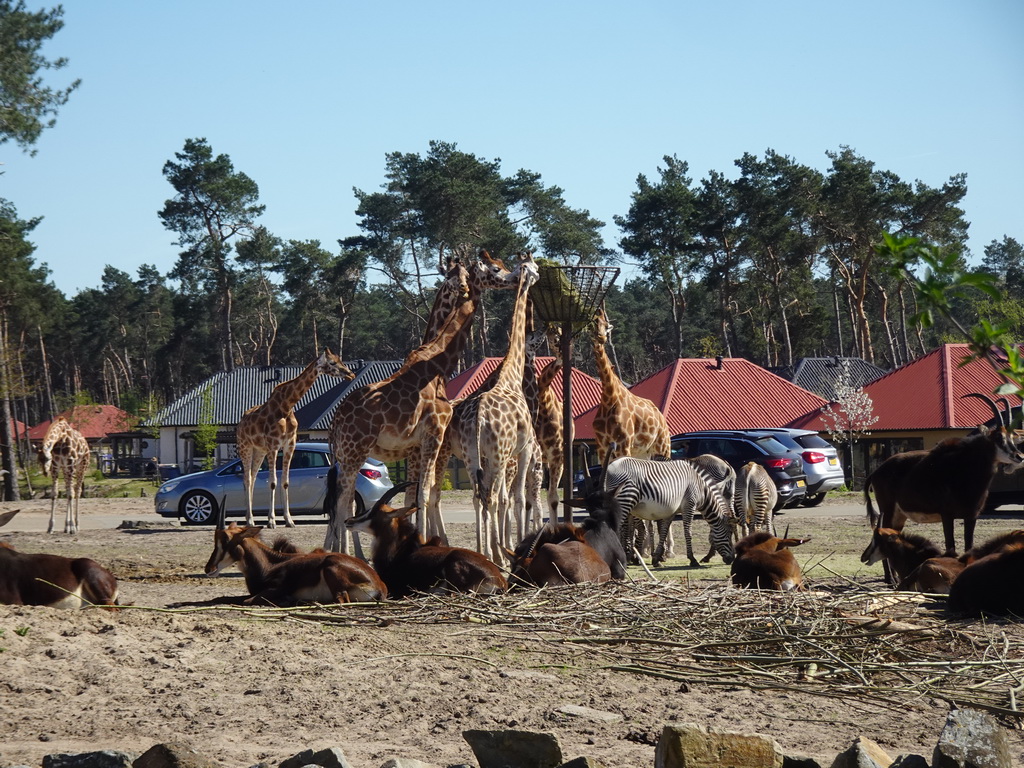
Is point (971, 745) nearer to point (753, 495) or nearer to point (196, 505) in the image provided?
point (753, 495)

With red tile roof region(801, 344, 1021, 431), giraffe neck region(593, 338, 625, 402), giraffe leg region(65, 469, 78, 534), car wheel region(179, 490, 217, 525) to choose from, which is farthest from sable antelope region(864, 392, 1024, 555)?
red tile roof region(801, 344, 1021, 431)

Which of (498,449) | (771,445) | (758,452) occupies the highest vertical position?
(498,449)

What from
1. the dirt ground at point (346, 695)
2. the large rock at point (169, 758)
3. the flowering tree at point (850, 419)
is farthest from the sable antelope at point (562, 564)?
the flowering tree at point (850, 419)

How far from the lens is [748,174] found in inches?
2393

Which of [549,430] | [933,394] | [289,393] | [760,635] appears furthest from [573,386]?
[760,635]

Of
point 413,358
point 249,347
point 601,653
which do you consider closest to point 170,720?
point 601,653

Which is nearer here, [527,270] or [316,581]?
[316,581]

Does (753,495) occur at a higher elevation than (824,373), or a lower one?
lower

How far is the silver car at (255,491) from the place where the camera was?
82.4ft

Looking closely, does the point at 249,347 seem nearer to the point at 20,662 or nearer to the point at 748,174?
the point at 748,174

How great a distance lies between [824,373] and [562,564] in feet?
163

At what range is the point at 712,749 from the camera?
4.86 metres

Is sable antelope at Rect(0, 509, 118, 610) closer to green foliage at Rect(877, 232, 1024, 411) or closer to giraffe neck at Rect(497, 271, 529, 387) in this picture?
giraffe neck at Rect(497, 271, 529, 387)

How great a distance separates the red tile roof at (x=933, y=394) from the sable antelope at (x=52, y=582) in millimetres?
32749
